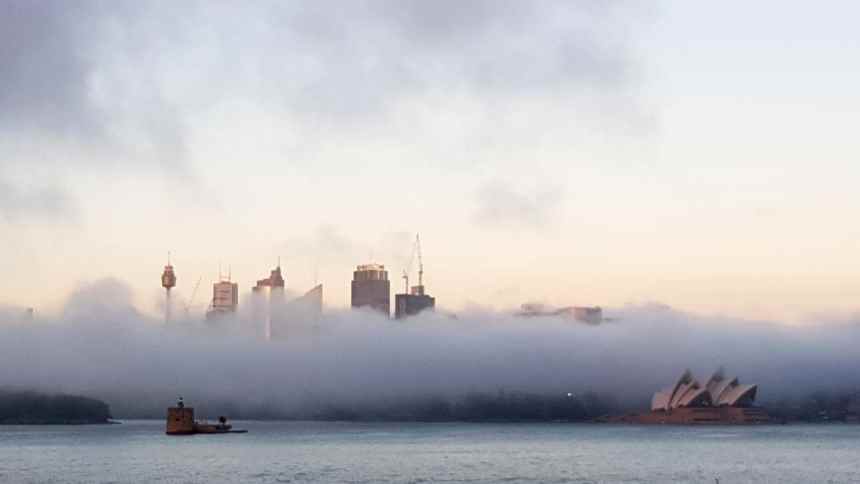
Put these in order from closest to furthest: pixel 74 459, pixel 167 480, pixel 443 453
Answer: pixel 167 480, pixel 74 459, pixel 443 453

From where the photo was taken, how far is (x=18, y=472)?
134 m

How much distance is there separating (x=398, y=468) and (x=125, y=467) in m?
29.3

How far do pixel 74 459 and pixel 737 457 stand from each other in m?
81.6

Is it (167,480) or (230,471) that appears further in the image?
(230,471)

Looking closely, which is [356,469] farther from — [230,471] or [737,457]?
[737,457]

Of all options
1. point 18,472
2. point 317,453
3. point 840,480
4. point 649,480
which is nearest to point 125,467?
point 18,472

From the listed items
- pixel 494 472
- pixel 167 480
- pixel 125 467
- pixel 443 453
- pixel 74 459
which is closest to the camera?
pixel 167 480

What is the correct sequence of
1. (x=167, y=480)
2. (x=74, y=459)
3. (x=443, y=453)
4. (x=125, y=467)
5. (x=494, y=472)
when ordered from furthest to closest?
(x=443, y=453) < (x=74, y=459) < (x=125, y=467) < (x=494, y=472) < (x=167, y=480)

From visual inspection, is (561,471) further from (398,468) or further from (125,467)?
(125,467)

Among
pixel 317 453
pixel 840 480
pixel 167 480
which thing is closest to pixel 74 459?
pixel 317 453

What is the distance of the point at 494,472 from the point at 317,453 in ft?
165

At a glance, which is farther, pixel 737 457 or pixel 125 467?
pixel 737 457

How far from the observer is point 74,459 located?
163 metres

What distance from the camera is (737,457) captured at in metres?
172
